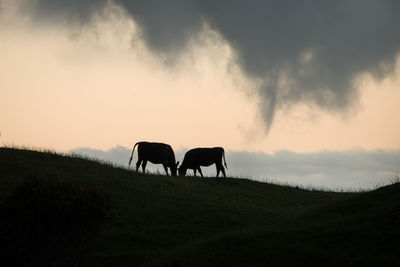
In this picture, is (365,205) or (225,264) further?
(365,205)

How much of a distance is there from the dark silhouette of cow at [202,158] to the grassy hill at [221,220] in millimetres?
5929

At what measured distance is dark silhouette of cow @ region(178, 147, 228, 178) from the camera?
49500 millimetres

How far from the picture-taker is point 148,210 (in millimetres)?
32938

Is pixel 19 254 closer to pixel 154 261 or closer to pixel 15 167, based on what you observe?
pixel 154 261

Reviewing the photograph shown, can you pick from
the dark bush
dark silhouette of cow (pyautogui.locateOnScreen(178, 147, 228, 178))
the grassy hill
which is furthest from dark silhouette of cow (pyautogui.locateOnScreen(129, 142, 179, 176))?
the dark bush

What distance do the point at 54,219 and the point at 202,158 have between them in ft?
90.3

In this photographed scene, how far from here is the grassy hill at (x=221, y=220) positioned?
76.9 feet

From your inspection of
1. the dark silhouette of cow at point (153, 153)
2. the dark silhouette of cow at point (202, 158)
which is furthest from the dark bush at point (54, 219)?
the dark silhouette of cow at point (202, 158)

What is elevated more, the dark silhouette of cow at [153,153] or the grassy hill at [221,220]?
the dark silhouette of cow at [153,153]

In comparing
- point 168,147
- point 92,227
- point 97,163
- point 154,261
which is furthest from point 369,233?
point 168,147

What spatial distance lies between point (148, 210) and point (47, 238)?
33.8 ft

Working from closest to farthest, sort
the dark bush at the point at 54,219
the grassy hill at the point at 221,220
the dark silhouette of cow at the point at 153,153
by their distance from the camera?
the dark bush at the point at 54,219, the grassy hill at the point at 221,220, the dark silhouette of cow at the point at 153,153

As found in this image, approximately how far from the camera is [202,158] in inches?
1960

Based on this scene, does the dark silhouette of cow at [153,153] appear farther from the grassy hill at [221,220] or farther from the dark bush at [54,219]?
the dark bush at [54,219]
